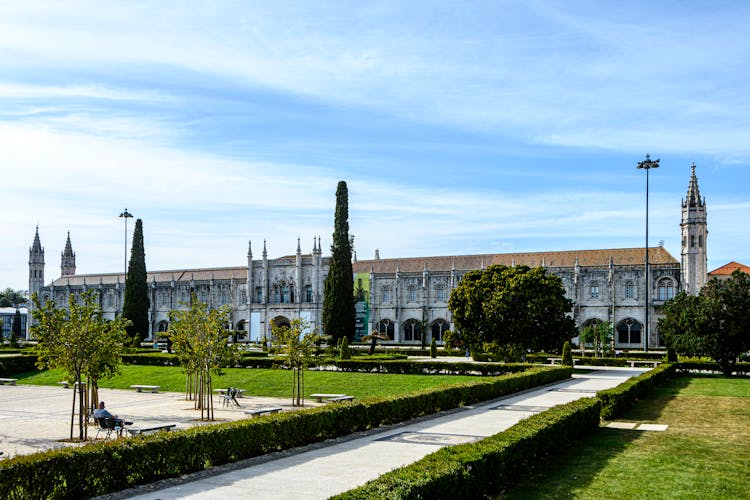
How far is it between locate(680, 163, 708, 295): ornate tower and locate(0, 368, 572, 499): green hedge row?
165 ft

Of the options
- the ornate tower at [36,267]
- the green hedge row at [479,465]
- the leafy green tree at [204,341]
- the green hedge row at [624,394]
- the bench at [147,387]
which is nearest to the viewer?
the green hedge row at [479,465]

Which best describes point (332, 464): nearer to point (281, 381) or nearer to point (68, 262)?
point (281, 381)

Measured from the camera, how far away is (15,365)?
139ft

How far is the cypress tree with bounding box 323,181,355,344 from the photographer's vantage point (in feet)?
185

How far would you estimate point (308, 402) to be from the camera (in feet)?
92.7

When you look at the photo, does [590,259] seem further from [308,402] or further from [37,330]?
[37,330]

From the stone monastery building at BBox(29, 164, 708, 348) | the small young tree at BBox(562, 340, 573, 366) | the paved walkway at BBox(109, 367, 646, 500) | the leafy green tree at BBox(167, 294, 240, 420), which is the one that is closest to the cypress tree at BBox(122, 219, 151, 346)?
the stone monastery building at BBox(29, 164, 708, 348)

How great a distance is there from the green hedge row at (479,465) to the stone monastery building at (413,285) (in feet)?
167

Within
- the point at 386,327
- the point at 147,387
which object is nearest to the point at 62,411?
the point at 147,387

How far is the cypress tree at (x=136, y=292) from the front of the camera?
65.5 m

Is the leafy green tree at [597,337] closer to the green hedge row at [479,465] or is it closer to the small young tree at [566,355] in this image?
the small young tree at [566,355]

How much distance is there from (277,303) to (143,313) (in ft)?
60.7

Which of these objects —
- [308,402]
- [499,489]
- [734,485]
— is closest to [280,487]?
[499,489]

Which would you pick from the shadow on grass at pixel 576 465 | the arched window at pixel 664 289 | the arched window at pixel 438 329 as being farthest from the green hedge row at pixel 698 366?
the arched window at pixel 438 329
